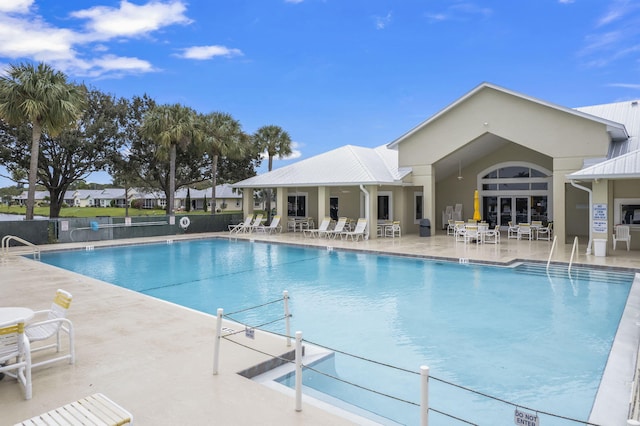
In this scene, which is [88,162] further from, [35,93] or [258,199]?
[258,199]

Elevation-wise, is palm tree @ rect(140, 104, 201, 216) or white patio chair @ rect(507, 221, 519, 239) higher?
palm tree @ rect(140, 104, 201, 216)

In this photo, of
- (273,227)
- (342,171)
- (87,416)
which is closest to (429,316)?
(87,416)

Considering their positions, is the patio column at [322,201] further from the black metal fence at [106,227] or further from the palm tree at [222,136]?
the palm tree at [222,136]

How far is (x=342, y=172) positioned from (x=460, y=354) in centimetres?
1621

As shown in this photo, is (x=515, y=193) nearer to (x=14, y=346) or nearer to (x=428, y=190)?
(x=428, y=190)

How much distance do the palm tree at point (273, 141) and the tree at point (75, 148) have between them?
10284 mm

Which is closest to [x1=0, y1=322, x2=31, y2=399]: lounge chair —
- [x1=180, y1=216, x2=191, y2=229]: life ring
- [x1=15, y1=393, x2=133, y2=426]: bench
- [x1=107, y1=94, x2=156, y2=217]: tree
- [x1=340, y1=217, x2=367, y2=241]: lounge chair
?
[x1=15, y1=393, x2=133, y2=426]: bench

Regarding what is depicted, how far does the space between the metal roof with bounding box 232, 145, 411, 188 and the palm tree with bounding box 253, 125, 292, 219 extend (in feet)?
17.5

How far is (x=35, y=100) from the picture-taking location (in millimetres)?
18516

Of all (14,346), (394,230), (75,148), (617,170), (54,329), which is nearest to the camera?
(14,346)

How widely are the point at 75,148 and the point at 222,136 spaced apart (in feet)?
34.3

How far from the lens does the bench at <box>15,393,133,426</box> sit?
10.3 feet

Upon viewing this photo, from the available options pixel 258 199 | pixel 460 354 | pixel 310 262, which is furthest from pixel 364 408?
pixel 258 199

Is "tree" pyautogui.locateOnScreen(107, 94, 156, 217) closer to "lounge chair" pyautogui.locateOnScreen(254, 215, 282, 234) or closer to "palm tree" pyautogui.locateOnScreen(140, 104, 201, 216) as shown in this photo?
"palm tree" pyautogui.locateOnScreen(140, 104, 201, 216)
